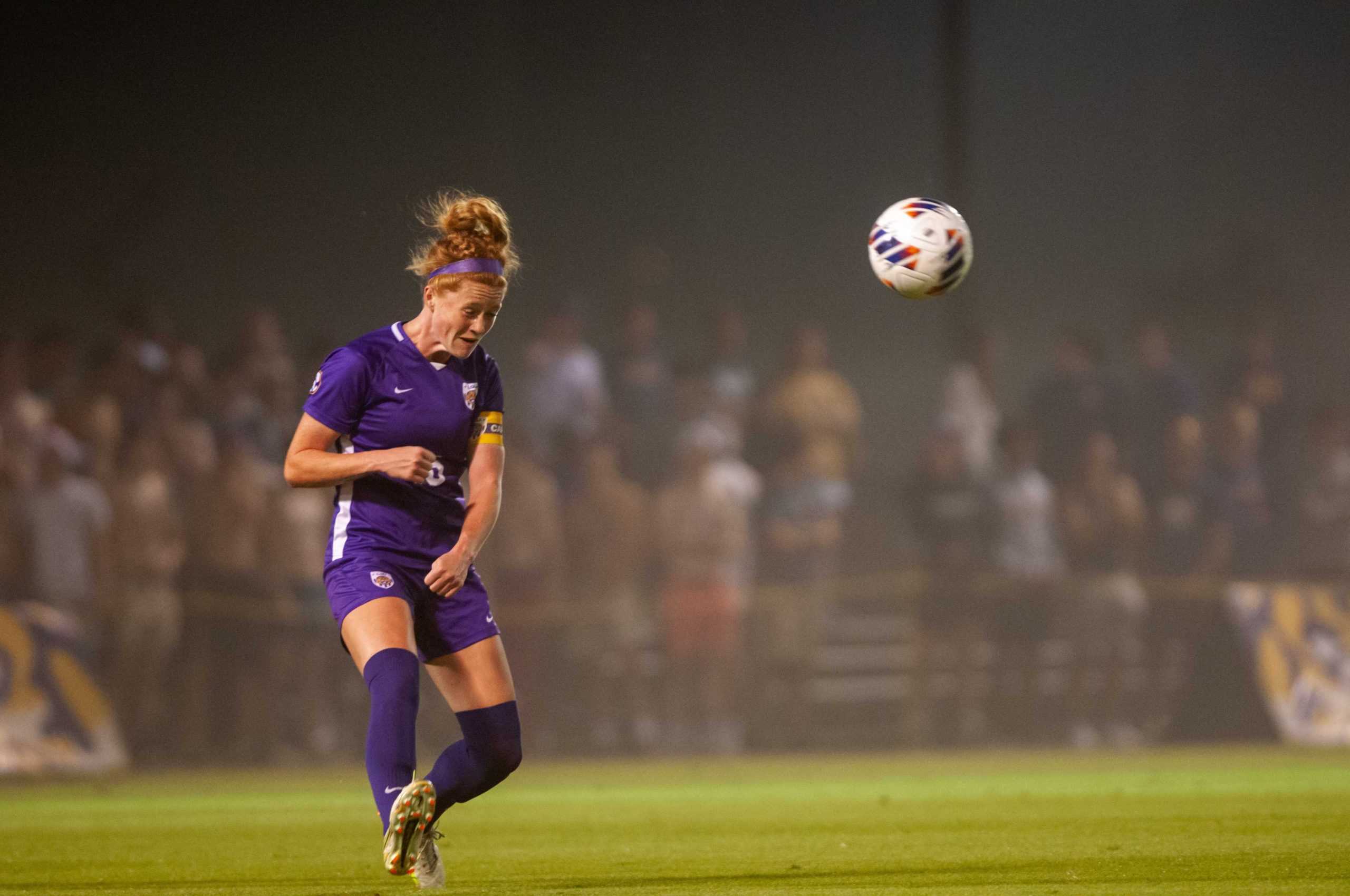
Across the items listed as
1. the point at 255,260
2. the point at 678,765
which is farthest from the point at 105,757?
the point at 255,260

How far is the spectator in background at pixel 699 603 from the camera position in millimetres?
14992

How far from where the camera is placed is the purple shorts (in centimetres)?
526

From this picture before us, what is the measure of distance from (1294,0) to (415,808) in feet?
56.3

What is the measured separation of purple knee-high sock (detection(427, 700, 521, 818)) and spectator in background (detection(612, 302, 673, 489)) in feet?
31.8

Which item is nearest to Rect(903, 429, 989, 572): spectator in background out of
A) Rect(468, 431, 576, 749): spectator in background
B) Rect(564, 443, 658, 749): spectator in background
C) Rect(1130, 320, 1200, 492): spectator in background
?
Rect(1130, 320, 1200, 492): spectator in background

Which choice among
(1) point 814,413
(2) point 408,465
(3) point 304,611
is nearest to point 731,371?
(1) point 814,413

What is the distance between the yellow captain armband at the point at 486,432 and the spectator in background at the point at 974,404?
36.0ft

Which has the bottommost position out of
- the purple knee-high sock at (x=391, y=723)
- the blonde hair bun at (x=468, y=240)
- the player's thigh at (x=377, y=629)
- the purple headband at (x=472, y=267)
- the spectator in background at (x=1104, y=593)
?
the spectator in background at (x=1104, y=593)

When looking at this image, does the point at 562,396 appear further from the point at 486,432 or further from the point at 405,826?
the point at 405,826

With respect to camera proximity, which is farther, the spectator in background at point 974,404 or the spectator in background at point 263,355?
the spectator in background at point 974,404

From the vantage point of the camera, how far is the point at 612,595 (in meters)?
15.1

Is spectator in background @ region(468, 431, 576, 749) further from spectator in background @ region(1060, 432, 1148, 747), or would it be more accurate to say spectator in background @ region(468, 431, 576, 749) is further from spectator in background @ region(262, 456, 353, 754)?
spectator in background @ region(1060, 432, 1148, 747)

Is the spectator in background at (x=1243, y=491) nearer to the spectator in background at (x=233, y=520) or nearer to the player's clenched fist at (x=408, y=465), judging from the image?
the spectator in background at (x=233, y=520)

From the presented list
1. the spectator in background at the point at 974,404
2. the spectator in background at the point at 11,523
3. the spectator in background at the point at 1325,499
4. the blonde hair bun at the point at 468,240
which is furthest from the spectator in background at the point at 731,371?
the blonde hair bun at the point at 468,240
